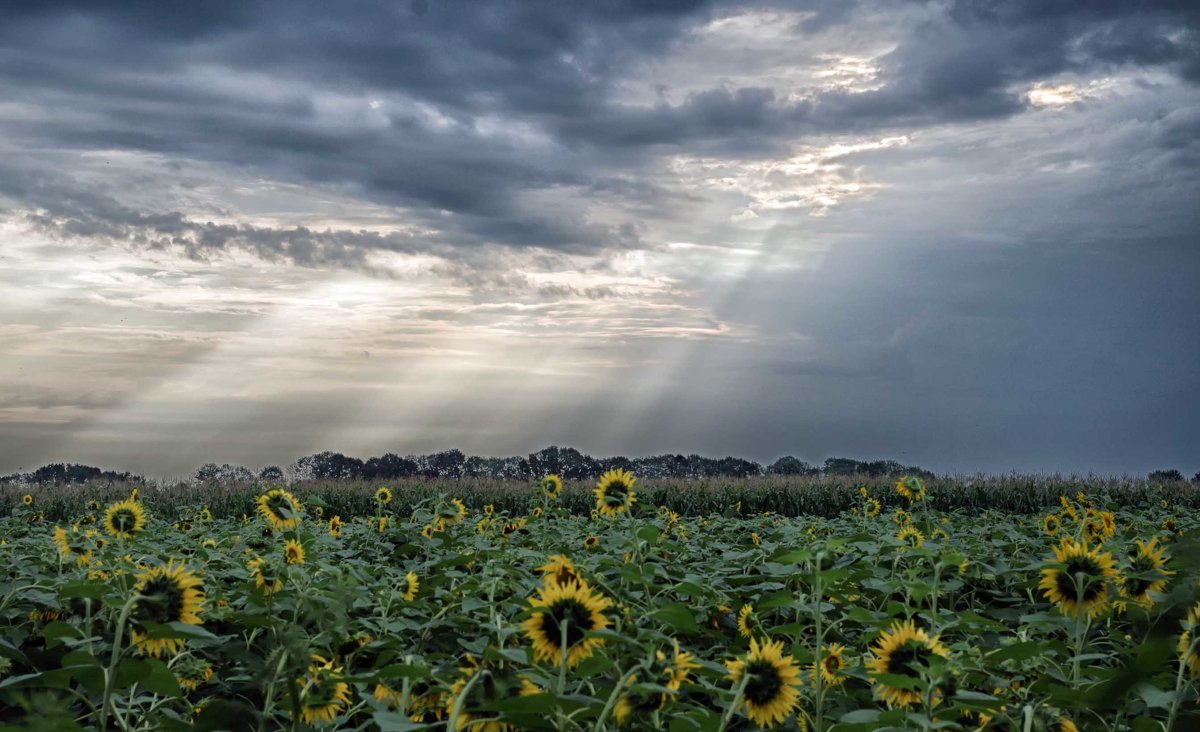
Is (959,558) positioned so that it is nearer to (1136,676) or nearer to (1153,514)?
(1136,676)

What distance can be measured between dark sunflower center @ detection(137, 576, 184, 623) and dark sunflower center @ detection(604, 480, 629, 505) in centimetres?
219

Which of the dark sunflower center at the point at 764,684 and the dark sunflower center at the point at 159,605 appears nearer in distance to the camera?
the dark sunflower center at the point at 764,684

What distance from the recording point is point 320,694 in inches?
98.2

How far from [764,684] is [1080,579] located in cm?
153

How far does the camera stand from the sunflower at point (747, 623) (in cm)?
384

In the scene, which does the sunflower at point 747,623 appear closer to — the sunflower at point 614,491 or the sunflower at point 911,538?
the sunflower at point 614,491

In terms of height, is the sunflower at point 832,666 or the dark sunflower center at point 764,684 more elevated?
the dark sunflower center at point 764,684

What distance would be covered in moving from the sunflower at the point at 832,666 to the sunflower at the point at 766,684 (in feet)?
2.47

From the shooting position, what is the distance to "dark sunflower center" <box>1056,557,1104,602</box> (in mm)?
3342

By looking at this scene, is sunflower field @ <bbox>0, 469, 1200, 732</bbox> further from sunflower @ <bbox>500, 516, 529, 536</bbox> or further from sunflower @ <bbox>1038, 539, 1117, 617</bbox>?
sunflower @ <bbox>500, 516, 529, 536</bbox>

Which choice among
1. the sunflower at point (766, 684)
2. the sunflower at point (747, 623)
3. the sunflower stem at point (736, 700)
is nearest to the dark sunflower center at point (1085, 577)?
the sunflower at point (747, 623)

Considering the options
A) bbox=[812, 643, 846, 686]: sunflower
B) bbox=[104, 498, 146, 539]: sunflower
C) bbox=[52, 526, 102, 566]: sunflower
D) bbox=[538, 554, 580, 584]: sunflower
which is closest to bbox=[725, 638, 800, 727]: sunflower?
bbox=[538, 554, 580, 584]: sunflower

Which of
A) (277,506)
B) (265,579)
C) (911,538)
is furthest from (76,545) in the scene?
(911,538)

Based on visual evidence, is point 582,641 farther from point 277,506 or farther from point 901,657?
point 277,506
